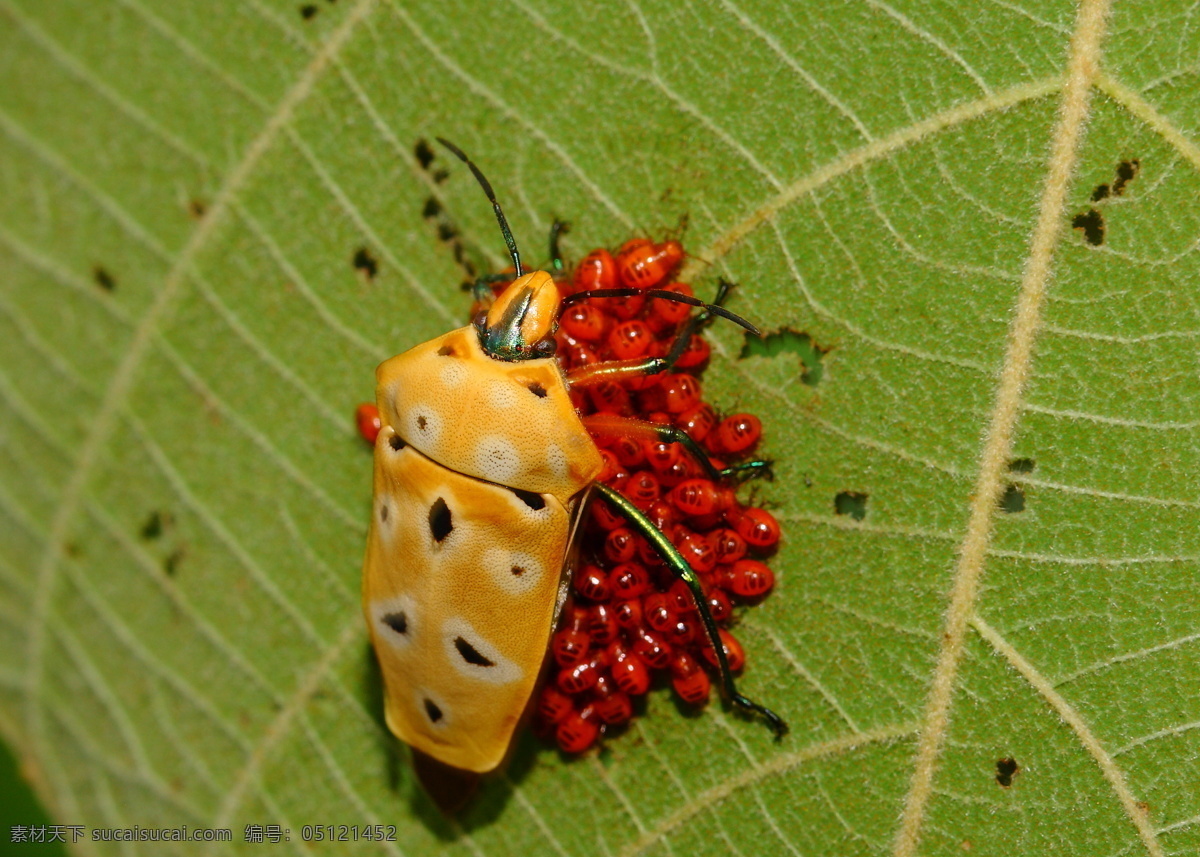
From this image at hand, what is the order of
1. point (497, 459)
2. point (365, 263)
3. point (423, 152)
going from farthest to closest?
point (365, 263)
point (423, 152)
point (497, 459)

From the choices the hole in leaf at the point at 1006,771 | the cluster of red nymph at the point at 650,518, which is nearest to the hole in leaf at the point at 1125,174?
the cluster of red nymph at the point at 650,518

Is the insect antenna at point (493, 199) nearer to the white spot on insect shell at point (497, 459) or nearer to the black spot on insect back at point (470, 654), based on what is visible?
the white spot on insect shell at point (497, 459)

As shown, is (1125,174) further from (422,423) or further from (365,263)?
(365,263)

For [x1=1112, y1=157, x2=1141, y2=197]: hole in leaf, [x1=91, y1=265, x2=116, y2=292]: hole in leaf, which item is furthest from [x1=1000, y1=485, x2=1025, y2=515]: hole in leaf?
[x1=91, y1=265, x2=116, y2=292]: hole in leaf

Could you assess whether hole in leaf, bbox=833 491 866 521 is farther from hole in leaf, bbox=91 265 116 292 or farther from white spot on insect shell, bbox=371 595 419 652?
hole in leaf, bbox=91 265 116 292

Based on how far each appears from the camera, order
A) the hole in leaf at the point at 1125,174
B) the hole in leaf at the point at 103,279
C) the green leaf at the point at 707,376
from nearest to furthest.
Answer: the hole in leaf at the point at 1125,174 → the green leaf at the point at 707,376 → the hole in leaf at the point at 103,279

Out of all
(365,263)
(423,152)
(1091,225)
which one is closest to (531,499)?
(365,263)

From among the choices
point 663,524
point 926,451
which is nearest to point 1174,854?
point 926,451
